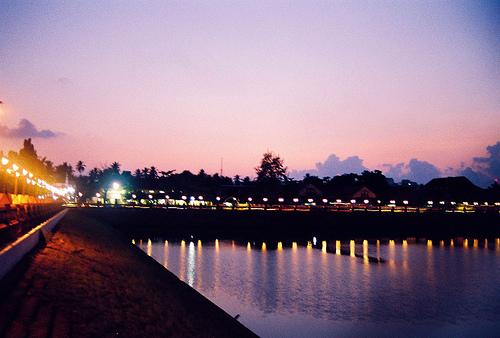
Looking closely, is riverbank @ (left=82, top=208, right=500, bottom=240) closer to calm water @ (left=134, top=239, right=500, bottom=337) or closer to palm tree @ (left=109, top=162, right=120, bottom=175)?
calm water @ (left=134, top=239, right=500, bottom=337)

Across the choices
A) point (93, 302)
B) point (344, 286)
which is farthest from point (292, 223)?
point (93, 302)

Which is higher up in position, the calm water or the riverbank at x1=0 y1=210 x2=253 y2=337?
the riverbank at x1=0 y1=210 x2=253 y2=337

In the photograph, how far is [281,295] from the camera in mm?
27234

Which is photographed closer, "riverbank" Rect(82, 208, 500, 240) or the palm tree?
"riverbank" Rect(82, 208, 500, 240)

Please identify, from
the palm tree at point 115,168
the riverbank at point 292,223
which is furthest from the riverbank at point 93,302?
the palm tree at point 115,168

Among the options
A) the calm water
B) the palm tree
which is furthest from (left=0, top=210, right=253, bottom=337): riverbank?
the palm tree

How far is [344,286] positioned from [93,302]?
20302 mm

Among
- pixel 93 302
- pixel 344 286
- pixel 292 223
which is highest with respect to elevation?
pixel 93 302

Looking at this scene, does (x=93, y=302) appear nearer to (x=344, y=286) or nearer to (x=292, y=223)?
(x=344, y=286)

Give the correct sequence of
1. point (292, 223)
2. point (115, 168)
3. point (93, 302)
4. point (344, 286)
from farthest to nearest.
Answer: point (115, 168)
point (292, 223)
point (344, 286)
point (93, 302)

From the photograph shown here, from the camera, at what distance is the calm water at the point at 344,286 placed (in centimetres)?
2158

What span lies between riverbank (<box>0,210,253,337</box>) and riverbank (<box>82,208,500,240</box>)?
149 feet

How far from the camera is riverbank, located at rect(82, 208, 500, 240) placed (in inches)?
2744

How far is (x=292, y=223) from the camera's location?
7569 cm
